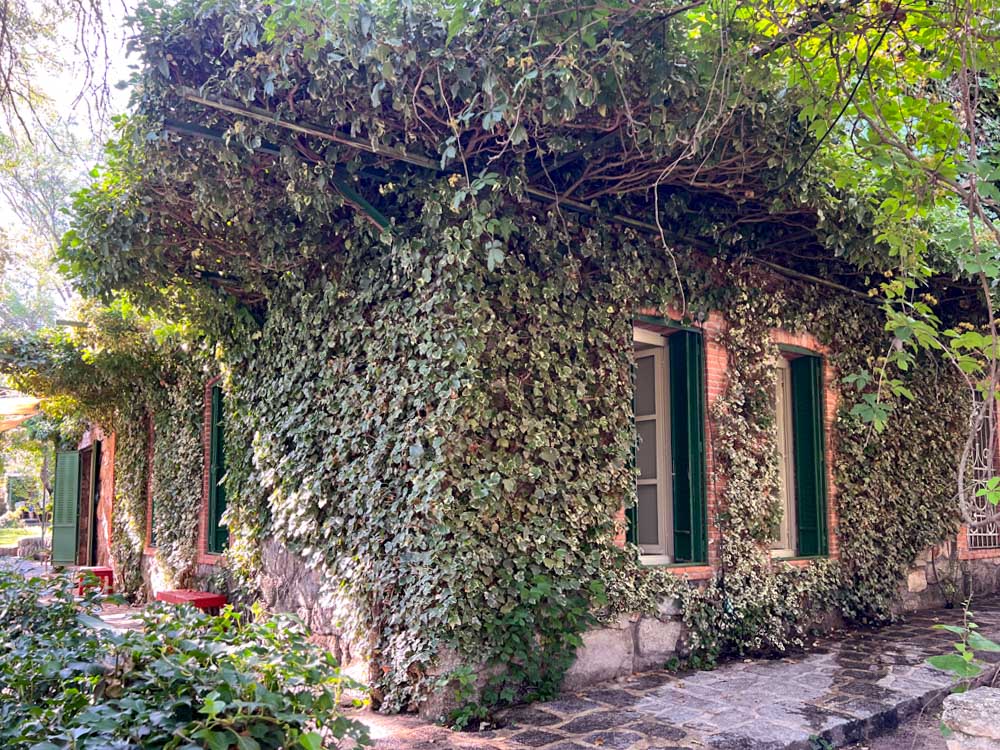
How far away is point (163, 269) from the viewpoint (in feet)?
20.4

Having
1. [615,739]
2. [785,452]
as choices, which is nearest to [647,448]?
[785,452]

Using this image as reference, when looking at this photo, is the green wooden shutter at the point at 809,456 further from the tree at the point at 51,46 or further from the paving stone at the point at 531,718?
the tree at the point at 51,46

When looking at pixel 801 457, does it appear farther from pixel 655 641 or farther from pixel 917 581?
pixel 655 641

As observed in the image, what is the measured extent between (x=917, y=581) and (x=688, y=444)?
147 inches

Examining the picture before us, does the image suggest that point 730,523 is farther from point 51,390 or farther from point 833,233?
point 51,390

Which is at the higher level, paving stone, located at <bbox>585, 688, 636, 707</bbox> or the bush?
the bush

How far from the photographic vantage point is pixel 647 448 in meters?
7.26

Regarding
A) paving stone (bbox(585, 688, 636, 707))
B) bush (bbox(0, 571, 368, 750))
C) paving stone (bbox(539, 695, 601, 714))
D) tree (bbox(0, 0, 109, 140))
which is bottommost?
paving stone (bbox(585, 688, 636, 707))

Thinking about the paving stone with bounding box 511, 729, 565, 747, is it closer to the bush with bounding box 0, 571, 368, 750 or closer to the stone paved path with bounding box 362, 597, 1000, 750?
the stone paved path with bounding box 362, 597, 1000, 750

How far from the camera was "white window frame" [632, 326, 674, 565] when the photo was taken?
662 centimetres

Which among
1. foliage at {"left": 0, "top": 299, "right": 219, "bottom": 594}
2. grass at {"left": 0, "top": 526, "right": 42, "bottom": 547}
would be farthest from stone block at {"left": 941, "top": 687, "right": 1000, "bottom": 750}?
grass at {"left": 0, "top": 526, "right": 42, "bottom": 547}

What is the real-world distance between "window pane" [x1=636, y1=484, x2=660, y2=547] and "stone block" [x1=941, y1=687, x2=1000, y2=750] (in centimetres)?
404

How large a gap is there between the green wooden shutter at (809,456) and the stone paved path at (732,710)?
1357 mm

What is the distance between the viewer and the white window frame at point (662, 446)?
6.62 metres
